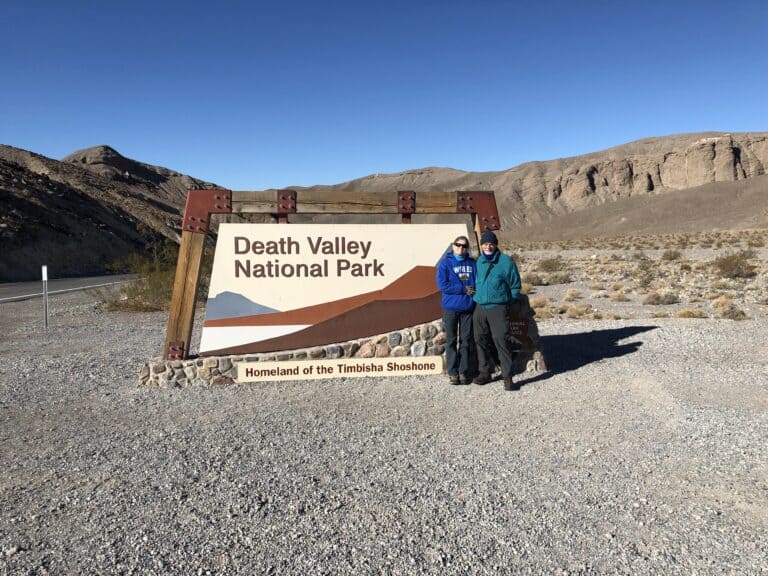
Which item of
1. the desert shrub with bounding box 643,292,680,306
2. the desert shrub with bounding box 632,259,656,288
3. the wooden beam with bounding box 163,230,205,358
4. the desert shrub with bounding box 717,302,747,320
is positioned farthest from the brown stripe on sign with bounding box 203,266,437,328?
the desert shrub with bounding box 632,259,656,288

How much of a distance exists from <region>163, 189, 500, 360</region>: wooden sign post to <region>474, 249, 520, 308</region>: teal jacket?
1.11 metres

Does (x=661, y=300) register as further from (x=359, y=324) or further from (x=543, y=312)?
(x=359, y=324)

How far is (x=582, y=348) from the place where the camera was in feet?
30.6

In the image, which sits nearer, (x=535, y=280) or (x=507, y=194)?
(x=535, y=280)

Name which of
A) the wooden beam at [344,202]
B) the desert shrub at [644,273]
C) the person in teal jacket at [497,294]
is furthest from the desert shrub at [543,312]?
the person in teal jacket at [497,294]

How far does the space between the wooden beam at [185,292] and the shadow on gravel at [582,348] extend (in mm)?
4250

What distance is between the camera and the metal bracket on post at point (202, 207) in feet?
23.8

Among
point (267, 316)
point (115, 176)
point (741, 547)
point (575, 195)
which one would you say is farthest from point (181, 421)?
point (575, 195)

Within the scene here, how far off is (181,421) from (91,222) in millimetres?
50753

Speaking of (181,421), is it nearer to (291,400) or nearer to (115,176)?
(291,400)

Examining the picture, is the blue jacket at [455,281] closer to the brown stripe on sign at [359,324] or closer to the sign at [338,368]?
the brown stripe on sign at [359,324]

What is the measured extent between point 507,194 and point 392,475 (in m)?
140

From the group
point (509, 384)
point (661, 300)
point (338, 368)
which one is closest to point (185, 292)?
point (338, 368)

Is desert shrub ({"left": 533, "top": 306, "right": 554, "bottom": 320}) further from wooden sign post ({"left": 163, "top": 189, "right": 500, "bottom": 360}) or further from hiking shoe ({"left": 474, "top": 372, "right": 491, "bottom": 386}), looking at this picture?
hiking shoe ({"left": 474, "top": 372, "right": 491, "bottom": 386})
